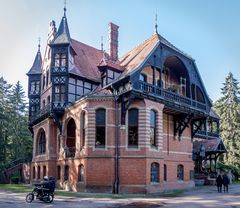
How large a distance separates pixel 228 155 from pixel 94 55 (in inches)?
1159

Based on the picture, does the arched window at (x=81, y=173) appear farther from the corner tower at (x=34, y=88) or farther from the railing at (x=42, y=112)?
the corner tower at (x=34, y=88)

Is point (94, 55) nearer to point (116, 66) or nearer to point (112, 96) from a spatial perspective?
point (116, 66)

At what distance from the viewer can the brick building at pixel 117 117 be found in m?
25.0

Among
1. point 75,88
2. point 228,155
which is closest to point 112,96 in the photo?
point 75,88

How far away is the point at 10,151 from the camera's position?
2137 inches

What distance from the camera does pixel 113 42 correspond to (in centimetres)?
3356

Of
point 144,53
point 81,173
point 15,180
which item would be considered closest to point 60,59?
point 144,53

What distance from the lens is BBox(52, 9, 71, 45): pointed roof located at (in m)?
30.4

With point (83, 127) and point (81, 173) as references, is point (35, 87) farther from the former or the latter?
point (81, 173)

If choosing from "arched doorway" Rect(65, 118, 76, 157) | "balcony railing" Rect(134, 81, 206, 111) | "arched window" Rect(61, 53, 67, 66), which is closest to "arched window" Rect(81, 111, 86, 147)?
"arched doorway" Rect(65, 118, 76, 157)

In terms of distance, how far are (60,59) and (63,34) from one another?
2.67m

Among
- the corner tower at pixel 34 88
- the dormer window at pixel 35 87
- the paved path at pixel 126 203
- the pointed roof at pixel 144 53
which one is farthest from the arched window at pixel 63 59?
the paved path at pixel 126 203

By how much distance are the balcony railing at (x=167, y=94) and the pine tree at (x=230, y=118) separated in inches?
900

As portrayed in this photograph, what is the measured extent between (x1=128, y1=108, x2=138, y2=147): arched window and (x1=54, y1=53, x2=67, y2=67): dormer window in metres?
9.00
